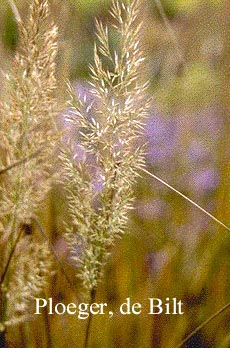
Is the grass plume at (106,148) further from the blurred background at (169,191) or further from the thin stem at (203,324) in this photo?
the thin stem at (203,324)

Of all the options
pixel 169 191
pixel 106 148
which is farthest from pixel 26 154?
pixel 169 191

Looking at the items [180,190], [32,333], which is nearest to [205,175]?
[180,190]

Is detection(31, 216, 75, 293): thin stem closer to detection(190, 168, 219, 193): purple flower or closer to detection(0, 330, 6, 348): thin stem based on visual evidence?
detection(0, 330, 6, 348): thin stem

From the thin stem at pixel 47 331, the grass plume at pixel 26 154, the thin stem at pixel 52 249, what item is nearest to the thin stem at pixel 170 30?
the grass plume at pixel 26 154

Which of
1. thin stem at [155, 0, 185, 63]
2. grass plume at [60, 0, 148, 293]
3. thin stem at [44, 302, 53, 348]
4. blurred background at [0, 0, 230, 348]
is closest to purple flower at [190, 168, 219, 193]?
blurred background at [0, 0, 230, 348]

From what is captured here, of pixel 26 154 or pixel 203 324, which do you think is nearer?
pixel 26 154

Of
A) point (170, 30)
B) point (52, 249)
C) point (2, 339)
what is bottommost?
point (2, 339)

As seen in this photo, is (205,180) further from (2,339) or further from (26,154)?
(2,339)

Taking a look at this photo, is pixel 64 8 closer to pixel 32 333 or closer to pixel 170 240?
pixel 170 240
